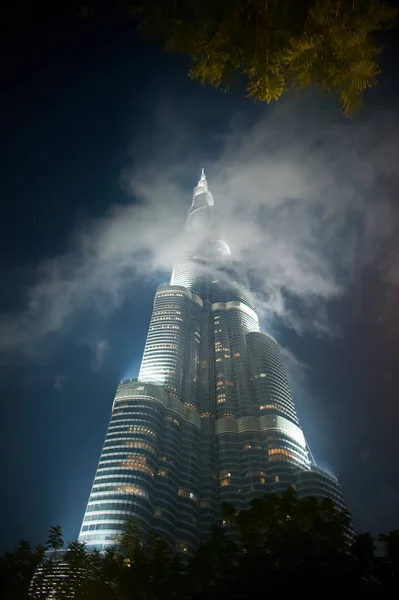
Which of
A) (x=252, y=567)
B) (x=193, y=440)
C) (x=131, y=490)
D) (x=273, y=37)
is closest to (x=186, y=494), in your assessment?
(x=193, y=440)

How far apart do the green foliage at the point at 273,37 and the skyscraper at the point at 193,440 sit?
361ft

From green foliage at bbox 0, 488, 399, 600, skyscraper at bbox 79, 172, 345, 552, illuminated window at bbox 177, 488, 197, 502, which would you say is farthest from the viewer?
illuminated window at bbox 177, 488, 197, 502

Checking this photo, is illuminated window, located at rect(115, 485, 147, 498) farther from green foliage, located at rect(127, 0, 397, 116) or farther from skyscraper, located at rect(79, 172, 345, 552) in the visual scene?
green foliage, located at rect(127, 0, 397, 116)

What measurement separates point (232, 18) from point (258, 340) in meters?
189

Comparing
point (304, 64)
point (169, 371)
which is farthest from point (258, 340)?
point (304, 64)

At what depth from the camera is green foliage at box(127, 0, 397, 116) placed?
6.76 meters

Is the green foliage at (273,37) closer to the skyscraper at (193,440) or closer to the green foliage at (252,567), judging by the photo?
the green foliage at (252,567)

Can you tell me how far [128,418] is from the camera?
426 feet

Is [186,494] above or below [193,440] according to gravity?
below

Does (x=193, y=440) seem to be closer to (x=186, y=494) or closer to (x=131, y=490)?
(x=186, y=494)

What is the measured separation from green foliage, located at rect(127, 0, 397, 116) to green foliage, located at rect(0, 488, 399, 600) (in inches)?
696

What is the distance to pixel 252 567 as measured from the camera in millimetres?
16828

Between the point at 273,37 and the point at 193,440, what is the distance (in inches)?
5966

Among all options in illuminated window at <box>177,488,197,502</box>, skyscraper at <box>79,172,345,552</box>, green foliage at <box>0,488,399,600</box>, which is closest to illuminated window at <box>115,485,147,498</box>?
skyscraper at <box>79,172,345,552</box>
